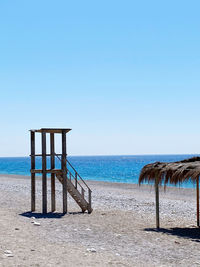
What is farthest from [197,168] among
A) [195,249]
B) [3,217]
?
[3,217]

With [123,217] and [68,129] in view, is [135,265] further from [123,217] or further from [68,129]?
[68,129]

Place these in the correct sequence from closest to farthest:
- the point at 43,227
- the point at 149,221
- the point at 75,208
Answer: the point at 43,227
the point at 149,221
the point at 75,208

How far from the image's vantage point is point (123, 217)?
57.2 feet

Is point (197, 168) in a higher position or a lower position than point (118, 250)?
higher

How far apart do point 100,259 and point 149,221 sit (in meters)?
7.61

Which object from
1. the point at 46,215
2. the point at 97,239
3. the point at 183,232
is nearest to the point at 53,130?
the point at 46,215

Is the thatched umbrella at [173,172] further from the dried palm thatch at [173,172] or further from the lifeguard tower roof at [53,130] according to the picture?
the lifeguard tower roof at [53,130]

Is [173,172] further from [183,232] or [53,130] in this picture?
[53,130]

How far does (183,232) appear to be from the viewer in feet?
45.8

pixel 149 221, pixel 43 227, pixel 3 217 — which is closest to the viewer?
pixel 43 227

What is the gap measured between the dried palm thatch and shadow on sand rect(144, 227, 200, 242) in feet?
5.57

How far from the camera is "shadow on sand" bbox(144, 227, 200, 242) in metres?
13.1

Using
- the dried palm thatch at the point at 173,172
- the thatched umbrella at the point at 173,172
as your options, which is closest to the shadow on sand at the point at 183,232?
the thatched umbrella at the point at 173,172

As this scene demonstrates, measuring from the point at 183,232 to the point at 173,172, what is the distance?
219 centimetres
